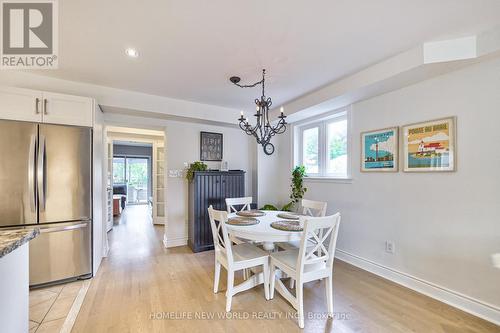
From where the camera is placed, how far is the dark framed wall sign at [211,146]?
4176 millimetres

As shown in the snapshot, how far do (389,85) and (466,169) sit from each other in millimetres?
1137

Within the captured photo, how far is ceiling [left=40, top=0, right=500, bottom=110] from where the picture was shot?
1596mm

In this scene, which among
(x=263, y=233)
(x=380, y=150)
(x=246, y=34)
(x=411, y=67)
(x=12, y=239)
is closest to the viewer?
(x=12, y=239)

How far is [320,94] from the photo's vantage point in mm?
3133

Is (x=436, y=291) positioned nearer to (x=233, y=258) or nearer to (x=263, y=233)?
(x=263, y=233)

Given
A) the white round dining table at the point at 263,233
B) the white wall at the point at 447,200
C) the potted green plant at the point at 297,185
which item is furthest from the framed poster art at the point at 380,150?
the white round dining table at the point at 263,233

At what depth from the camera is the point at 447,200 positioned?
2219 mm

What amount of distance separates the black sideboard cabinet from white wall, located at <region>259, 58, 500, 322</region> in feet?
6.89

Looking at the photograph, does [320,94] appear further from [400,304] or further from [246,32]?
[400,304]

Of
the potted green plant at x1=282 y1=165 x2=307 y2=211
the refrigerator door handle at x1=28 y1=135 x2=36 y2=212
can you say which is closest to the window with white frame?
the potted green plant at x1=282 y1=165 x2=307 y2=211

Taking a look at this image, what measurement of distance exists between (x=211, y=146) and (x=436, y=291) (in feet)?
12.2

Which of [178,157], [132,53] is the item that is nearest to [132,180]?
[178,157]

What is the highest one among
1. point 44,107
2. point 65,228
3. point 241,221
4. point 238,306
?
point 44,107

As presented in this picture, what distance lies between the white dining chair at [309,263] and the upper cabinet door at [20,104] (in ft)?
9.79
